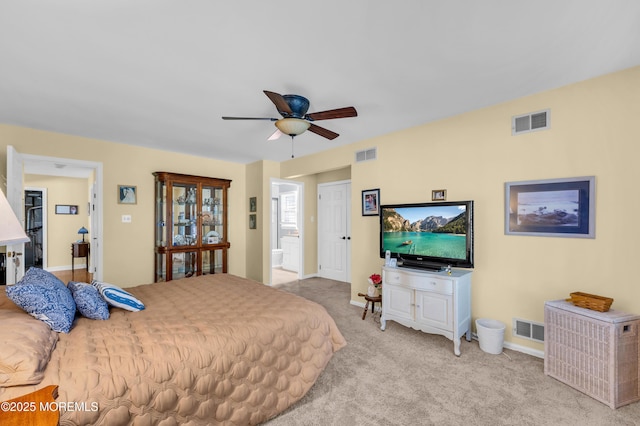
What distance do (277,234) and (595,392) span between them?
21.9 feet

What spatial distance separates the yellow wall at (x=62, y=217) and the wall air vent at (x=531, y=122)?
28.5ft

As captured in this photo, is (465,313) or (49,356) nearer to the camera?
(49,356)

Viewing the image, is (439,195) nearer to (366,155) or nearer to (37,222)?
(366,155)

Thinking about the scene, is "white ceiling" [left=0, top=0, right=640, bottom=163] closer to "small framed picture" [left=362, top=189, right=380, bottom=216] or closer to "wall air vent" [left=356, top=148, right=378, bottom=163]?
"wall air vent" [left=356, top=148, right=378, bottom=163]

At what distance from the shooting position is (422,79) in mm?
2355

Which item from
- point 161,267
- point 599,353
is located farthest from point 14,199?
point 599,353

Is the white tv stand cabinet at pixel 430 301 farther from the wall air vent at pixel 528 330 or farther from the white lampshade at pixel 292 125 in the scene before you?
the white lampshade at pixel 292 125

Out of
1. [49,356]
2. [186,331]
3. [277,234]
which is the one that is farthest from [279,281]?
[49,356]

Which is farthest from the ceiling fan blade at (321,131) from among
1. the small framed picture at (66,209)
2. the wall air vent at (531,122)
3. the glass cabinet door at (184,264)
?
the small framed picture at (66,209)

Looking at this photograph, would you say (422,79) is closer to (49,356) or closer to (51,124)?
(49,356)

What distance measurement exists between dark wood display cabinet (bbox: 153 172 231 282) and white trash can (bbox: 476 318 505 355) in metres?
4.10

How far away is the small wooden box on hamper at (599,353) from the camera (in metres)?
1.95

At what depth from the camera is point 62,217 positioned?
670cm

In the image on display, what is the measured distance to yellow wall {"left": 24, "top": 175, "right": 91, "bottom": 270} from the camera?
651 cm
